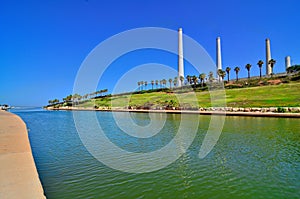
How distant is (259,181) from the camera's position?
24.7ft

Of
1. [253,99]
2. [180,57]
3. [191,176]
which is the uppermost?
[180,57]

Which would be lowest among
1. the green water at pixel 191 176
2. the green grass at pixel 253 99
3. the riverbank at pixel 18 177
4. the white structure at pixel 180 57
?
the green water at pixel 191 176

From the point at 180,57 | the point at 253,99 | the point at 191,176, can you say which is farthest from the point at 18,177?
the point at 180,57

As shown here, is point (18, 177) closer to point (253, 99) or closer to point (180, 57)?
point (253, 99)

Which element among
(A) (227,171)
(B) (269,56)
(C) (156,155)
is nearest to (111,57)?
(C) (156,155)

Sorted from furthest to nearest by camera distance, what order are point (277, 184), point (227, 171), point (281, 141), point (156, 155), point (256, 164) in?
point (281, 141), point (156, 155), point (256, 164), point (227, 171), point (277, 184)

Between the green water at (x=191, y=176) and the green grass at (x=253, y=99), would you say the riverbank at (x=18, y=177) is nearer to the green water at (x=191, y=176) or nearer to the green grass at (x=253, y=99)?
the green water at (x=191, y=176)

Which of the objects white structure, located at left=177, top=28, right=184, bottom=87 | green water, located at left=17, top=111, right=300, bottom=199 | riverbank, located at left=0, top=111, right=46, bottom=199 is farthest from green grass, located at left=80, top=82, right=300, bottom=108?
riverbank, located at left=0, top=111, right=46, bottom=199

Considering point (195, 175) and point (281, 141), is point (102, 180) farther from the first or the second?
point (281, 141)

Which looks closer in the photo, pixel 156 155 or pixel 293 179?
pixel 293 179

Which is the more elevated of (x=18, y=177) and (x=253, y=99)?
(x=253, y=99)

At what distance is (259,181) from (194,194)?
275cm

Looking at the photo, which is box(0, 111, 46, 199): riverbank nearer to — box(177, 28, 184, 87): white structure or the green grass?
the green grass

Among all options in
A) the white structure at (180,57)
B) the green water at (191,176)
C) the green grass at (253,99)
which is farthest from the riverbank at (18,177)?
the white structure at (180,57)
